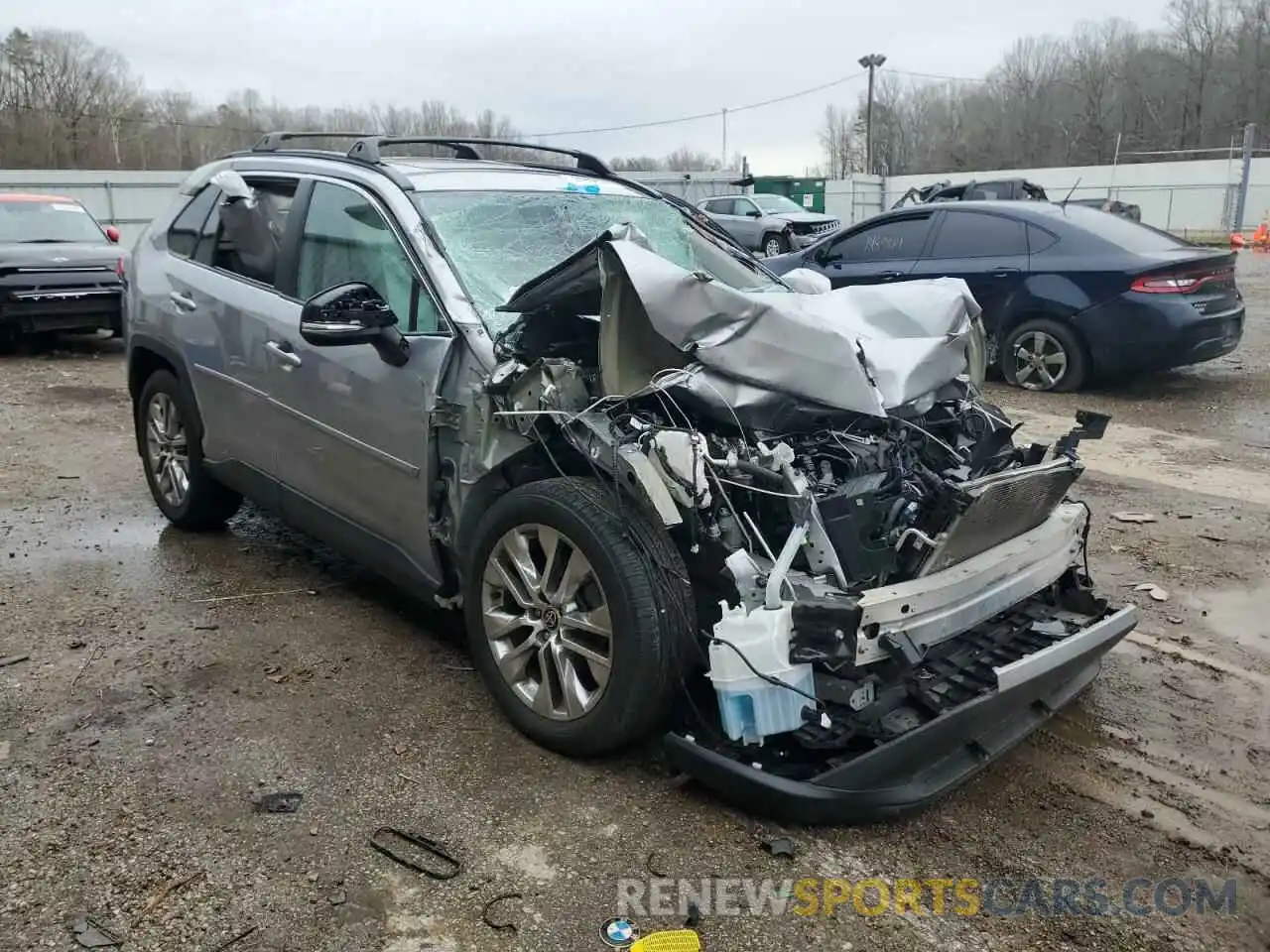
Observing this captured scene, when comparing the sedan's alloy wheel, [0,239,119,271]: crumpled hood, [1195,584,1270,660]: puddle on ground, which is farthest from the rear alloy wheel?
[0,239,119,271]: crumpled hood

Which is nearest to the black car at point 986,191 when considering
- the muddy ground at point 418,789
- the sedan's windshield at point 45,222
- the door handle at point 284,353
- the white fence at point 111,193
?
the white fence at point 111,193

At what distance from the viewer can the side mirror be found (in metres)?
3.37

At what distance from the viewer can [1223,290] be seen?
8414mm

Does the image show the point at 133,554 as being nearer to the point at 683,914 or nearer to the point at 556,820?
the point at 556,820

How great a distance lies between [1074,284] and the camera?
8391mm

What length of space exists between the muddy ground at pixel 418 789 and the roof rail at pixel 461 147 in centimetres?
193

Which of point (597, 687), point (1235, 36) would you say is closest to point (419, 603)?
point (597, 687)

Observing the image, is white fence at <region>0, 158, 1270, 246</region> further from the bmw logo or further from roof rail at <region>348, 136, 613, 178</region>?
the bmw logo

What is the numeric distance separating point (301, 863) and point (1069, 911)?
1991mm

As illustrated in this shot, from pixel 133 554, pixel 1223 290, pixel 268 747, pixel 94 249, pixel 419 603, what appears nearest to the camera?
pixel 268 747

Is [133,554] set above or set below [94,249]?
below

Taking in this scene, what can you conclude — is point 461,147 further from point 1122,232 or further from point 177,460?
point 1122,232

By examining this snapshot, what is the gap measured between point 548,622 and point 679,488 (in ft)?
2.14

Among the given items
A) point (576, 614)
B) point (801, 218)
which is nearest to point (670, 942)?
point (576, 614)
